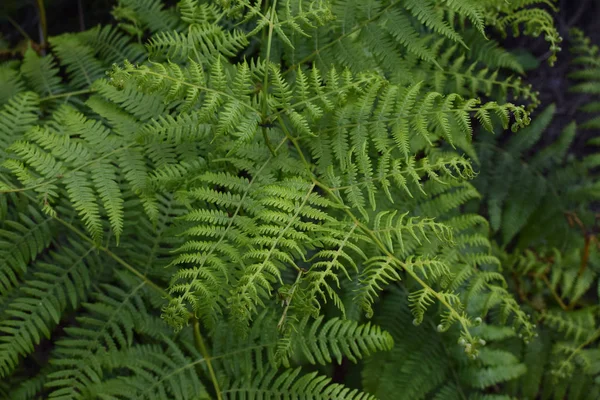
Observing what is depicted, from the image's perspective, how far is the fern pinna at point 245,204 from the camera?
1.84 metres

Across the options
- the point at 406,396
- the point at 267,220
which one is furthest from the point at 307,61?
the point at 406,396

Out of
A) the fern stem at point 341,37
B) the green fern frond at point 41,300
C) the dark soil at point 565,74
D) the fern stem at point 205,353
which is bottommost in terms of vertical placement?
the fern stem at point 205,353

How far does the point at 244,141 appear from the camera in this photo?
6.14 feet

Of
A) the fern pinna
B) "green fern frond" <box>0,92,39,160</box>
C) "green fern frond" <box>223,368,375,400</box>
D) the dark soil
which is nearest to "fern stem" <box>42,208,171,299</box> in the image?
the fern pinna

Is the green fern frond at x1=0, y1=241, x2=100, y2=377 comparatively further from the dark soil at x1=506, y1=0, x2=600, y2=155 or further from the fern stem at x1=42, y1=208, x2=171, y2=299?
the dark soil at x1=506, y1=0, x2=600, y2=155

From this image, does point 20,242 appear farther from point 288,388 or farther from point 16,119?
point 288,388

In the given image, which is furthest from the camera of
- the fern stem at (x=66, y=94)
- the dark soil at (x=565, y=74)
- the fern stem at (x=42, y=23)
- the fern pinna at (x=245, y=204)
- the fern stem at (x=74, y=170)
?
the dark soil at (x=565, y=74)

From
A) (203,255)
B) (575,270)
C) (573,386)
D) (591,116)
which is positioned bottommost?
(573,386)

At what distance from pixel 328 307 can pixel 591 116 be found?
2440 mm

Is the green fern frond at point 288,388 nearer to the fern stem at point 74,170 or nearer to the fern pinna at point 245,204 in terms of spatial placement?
the fern pinna at point 245,204

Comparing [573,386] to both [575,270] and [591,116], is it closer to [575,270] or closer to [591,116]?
[575,270]

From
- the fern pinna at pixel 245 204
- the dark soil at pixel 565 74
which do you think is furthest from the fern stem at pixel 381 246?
the dark soil at pixel 565 74

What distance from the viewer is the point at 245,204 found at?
6.37 feet

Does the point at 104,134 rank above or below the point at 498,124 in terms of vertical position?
above
